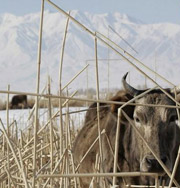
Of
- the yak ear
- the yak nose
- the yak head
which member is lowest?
the yak nose

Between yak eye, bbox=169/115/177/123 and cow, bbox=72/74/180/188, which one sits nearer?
cow, bbox=72/74/180/188

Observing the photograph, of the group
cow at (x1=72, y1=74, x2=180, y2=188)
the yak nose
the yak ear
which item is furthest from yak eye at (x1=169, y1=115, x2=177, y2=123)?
the yak nose

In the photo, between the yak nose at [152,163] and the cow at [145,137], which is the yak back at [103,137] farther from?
the yak nose at [152,163]

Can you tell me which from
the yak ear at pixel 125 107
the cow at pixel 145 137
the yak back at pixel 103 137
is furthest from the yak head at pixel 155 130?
the yak back at pixel 103 137

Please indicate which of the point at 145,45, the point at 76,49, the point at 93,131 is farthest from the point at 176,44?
the point at 93,131

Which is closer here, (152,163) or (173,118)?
(152,163)

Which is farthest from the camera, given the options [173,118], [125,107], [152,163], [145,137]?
[125,107]

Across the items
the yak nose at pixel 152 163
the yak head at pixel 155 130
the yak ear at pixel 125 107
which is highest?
the yak ear at pixel 125 107

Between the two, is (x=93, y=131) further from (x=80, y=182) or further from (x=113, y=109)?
(x=113, y=109)

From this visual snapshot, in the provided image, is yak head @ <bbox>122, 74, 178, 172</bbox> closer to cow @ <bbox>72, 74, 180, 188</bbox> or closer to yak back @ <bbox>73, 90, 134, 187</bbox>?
cow @ <bbox>72, 74, 180, 188</bbox>

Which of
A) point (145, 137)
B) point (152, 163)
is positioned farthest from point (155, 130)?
point (152, 163)

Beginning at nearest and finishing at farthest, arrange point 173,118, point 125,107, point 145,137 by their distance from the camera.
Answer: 1. point 145,137
2. point 173,118
3. point 125,107

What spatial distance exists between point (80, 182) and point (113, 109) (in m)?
1.18

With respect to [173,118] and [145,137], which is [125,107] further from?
[145,137]
